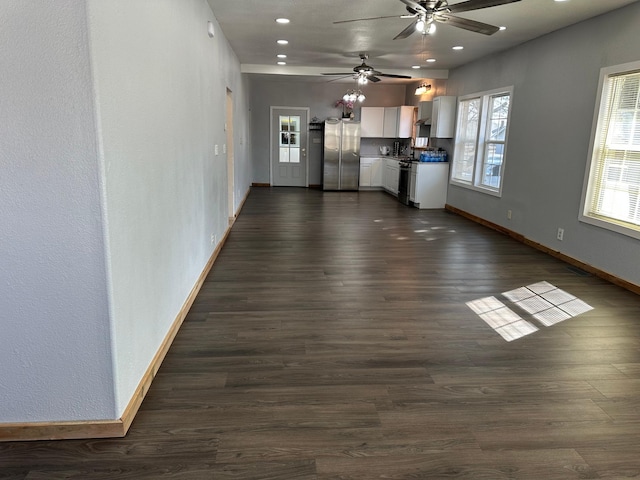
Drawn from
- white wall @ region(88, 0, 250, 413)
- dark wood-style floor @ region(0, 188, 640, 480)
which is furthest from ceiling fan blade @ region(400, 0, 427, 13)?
dark wood-style floor @ region(0, 188, 640, 480)

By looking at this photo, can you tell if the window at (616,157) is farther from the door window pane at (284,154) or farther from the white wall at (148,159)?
the door window pane at (284,154)

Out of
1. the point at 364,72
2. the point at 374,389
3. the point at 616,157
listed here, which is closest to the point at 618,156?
the point at 616,157

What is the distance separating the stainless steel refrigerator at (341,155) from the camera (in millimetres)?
11391

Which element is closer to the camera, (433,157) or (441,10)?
(441,10)

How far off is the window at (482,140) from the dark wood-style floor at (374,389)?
9.55ft

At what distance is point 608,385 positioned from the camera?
2.59 m

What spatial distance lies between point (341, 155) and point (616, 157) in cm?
745

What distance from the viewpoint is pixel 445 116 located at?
8570mm

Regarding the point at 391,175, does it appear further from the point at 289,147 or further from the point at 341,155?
the point at 289,147

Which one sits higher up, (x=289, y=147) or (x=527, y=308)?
(x=289, y=147)

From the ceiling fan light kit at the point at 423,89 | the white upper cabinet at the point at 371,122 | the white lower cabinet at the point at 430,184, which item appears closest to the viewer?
the white lower cabinet at the point at 430,184

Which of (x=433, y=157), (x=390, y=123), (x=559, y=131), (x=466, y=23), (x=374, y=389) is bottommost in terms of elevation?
(x=374, y=389)

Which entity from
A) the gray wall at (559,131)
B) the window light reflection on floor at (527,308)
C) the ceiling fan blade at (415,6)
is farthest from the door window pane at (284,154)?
the window light reflection on floor at (527,308)

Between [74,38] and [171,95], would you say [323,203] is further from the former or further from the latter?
[74,38]
